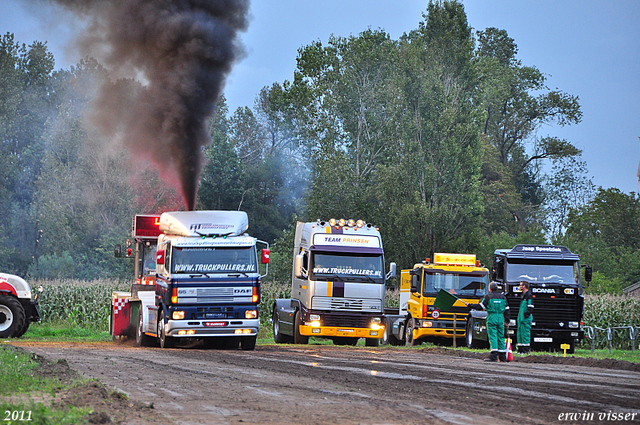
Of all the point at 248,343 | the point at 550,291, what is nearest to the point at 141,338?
the point at 248,343

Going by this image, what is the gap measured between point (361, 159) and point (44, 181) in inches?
1183

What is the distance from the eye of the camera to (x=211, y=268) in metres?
21.8

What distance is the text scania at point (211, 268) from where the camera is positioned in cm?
2172

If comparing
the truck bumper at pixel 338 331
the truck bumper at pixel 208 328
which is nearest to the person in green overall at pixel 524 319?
the truck bumper at pixel 338 331

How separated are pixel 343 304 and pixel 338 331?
0.88 meters

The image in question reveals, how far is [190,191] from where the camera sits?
91.7ft

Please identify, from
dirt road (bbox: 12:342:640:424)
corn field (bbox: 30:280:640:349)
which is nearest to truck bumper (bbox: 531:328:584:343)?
corn field (bbox: 30:280:640:349)

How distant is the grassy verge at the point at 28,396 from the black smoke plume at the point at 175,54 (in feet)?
45.2

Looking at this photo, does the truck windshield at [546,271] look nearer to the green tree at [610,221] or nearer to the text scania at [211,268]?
the text scania at [211,268]

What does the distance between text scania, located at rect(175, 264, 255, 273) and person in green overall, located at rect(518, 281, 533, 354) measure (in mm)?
8184

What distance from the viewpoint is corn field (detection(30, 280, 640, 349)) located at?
35500 mm

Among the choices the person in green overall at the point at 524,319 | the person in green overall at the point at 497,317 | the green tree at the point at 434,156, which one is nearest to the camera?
the person in green overall at the point at 497,317

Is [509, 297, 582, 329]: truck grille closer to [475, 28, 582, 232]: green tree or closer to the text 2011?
the text 2011

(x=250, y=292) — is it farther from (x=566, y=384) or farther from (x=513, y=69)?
(x=513, y=69)
